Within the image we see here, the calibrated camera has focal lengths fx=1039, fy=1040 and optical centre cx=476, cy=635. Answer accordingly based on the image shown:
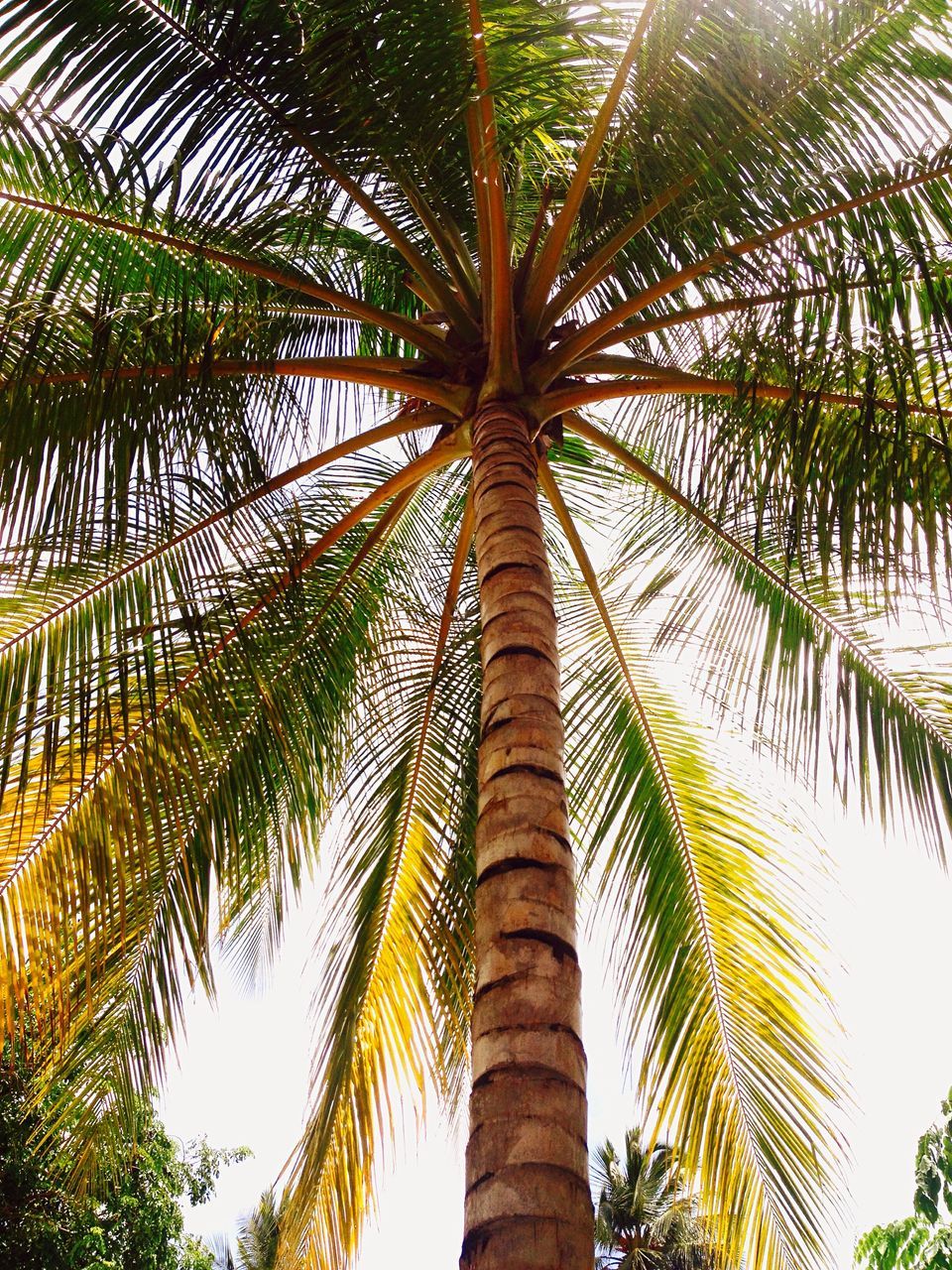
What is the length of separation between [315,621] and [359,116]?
264cm

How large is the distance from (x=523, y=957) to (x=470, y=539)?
3881 mm

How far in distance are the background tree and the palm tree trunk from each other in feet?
15.2

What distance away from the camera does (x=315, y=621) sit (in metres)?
5.66

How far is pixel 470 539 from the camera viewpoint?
6031 millimetres

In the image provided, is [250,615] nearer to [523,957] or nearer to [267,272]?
[267,272]

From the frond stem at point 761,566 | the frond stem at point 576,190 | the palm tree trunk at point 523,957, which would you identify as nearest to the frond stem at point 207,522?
the frond stem at point 576,190

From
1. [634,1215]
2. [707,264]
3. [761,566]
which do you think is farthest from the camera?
[634,1215]

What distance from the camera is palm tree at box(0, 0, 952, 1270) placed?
12.3ft

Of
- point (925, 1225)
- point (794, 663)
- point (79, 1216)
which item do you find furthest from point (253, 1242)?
point (794, 663)

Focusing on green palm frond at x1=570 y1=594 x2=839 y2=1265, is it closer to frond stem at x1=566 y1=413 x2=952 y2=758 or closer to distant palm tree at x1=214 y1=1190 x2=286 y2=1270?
frond stem at x1=566 y1=413 x2=952 y2=758

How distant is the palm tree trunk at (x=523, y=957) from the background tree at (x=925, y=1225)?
4.64m

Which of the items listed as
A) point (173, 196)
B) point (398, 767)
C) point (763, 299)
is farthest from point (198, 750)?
point (763, 299)

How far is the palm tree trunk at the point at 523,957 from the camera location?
1.91 metres

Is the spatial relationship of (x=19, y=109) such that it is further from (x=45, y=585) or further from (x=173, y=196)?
(x=45, y=585)
